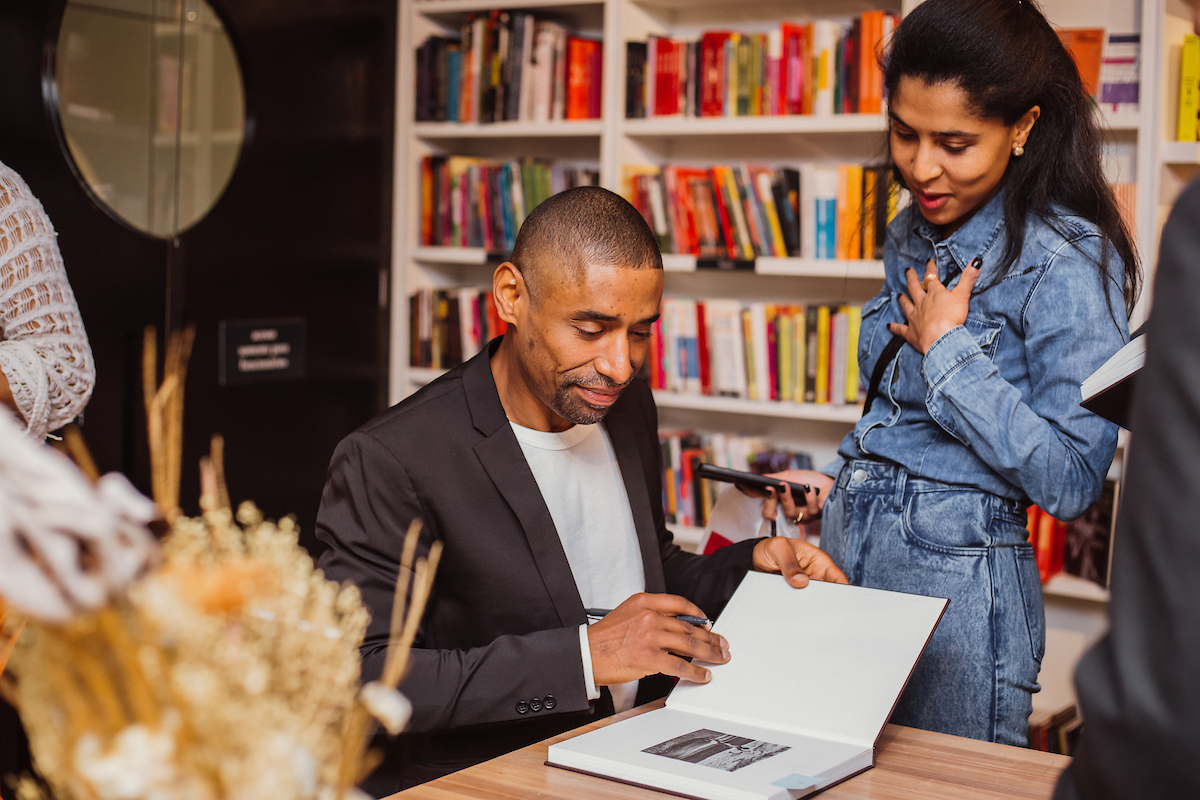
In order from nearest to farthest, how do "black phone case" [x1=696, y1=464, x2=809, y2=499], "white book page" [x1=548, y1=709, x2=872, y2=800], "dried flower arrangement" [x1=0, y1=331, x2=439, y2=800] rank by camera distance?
1. "dried flower arrangement" [x1=0, y1=331, x2=439, y2=800]
2. "white book page" [x1=548, y1=709, x2=872, y2=800]
3. "black phone case" [x1=696, y1=464, x2=809, y2=499]

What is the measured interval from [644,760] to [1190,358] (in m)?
0.76

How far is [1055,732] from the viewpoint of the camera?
2842 mm

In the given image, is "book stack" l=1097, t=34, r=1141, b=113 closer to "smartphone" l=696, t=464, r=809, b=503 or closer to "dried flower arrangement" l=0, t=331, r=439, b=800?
"smartphone" l=696, t=464, r=809, b=503

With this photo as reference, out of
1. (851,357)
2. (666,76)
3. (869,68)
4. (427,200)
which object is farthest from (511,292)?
(427,200)

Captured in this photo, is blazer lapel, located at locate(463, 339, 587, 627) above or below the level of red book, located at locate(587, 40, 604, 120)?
below

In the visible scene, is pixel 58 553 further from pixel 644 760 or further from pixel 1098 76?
pixel 1098 76

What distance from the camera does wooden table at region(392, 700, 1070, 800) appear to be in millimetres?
1080

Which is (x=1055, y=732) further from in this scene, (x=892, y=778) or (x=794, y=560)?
(x=892, y=778)

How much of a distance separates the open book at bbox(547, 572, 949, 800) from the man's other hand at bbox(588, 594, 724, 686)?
4 centimetres

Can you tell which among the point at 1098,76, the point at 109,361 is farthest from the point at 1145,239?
the point at 109,361

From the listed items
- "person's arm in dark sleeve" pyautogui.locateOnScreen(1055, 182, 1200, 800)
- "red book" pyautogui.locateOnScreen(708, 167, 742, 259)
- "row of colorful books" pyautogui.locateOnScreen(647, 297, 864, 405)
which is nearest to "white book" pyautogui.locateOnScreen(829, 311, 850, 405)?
"row of colorful books" pyautogui.locateOnScreen(647, 297, 864, 405)

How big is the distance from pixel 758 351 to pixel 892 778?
81.8 inches

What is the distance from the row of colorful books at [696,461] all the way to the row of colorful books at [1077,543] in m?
0.68

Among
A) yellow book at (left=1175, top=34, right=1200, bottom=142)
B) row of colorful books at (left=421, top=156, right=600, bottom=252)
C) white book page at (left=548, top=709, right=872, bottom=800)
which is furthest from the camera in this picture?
row of colorful books at (left=421, top=156, right=600, bottom=252)
